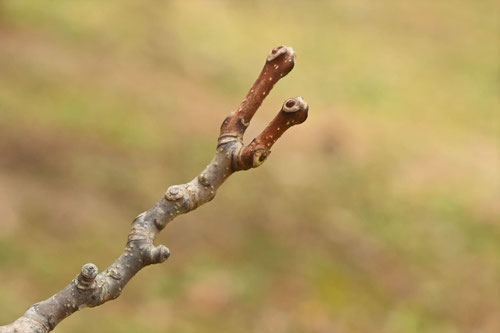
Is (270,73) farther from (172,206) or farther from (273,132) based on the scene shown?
(172,206)

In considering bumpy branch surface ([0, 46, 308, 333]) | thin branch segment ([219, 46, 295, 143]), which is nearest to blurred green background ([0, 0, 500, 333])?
bumpy branch surface ([0, 46, 308, 333])

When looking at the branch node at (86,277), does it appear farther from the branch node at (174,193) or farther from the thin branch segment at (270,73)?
the thin branch segment at (270,73)

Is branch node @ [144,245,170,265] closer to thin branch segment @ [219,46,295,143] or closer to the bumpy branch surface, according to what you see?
the bumpy branch surface

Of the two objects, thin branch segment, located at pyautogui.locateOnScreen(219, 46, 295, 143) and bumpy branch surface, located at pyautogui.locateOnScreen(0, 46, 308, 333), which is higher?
thin branch segment, located at pyautogui.locateOnScreen(219, 46, 295, 143)

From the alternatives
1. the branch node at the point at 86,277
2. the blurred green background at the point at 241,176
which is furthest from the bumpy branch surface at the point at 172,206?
the blurred green background at the point at 241,176

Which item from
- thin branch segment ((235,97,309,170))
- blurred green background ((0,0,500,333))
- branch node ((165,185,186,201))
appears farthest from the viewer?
blurred green background ((0,0,500,333))
